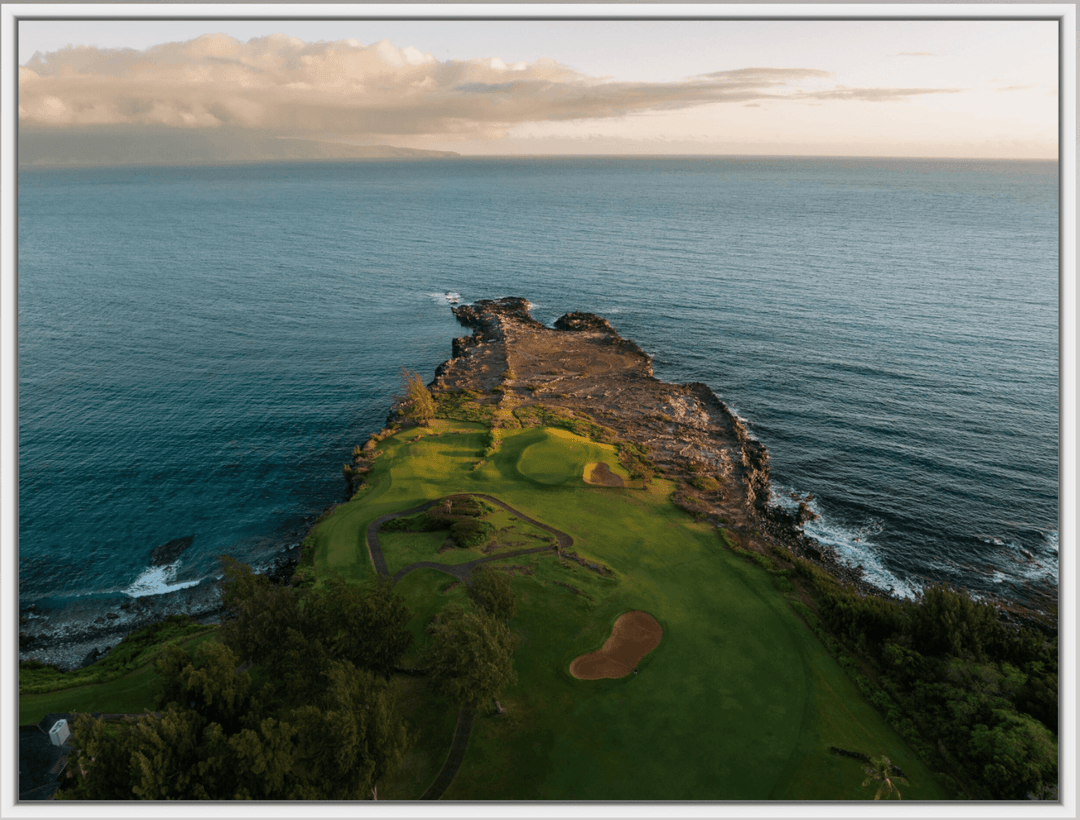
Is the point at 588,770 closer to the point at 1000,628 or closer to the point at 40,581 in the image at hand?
the point at 1000,628

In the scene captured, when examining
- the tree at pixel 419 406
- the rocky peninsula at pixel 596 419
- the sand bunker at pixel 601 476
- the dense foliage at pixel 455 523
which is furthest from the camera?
the tree at pixel 419 406

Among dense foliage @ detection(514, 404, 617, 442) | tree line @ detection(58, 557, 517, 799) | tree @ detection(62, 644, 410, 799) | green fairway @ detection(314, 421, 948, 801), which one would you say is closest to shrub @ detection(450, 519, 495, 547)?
green fairway @ detection(314, 421, 948, 801)

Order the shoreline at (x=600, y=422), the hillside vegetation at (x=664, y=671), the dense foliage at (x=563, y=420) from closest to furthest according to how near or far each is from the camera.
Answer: the hillside vegetation at (x=664, y=671), the shoreline at (x=600, y=422), the dense foliage at (x=563, y=420)

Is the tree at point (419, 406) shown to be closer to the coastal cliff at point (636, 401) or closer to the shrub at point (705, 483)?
the coastal cliff at point (636, 401)

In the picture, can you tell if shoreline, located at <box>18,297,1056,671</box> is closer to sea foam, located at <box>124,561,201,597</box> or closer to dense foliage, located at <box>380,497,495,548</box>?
sea foam, located at <box>124,561,201,597</box>

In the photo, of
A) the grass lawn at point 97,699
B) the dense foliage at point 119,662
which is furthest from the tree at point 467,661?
the dense foliage at point 119,662

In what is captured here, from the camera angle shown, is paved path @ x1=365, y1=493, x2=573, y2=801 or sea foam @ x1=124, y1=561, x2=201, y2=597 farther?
sea foam @ x1=124, y1=561, x2=201, y2=597
